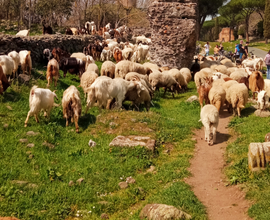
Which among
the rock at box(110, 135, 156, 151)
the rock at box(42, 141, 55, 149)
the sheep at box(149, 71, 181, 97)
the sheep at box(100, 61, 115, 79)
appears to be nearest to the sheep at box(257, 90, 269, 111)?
the rock at box(110, 135, 156, 151)

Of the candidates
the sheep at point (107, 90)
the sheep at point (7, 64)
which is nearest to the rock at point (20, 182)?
the sheep at point (107, 90)

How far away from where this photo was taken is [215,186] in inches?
260

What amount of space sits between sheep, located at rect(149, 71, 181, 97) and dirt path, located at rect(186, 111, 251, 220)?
516cm

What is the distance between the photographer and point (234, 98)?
1081 cm

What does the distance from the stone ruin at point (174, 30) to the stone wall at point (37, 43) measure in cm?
474

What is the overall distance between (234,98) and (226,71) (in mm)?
6194

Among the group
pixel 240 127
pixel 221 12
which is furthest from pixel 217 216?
pixel 221 12

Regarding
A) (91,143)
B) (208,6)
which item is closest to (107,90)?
(91,143)

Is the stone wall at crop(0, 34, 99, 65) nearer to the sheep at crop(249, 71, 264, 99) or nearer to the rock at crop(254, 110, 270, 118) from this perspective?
the sheep at crop(249, 71, 264, 99)

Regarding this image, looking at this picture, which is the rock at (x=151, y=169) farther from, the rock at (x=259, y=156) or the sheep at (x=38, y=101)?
the sheep at (x=38, y=101)

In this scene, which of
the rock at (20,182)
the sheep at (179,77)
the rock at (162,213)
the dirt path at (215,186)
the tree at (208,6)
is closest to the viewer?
the rock at (162,213)

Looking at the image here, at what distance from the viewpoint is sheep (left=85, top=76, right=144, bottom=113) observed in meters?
10.1

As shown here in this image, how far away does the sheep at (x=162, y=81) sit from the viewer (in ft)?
45.9

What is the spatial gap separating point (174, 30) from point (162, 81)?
4.98 m
